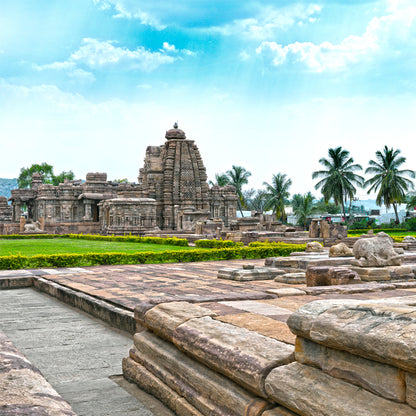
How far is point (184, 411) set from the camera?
125 inches

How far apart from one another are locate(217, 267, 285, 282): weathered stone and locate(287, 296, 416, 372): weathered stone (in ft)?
21.5

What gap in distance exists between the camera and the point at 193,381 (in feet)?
10.5

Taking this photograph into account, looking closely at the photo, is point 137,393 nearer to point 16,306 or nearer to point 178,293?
point 178,293

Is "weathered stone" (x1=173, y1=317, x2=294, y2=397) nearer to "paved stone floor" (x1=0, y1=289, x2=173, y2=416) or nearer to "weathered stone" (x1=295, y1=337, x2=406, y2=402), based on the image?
"weathered stone" (x1=295, y1=337, x2=406, y2=402)

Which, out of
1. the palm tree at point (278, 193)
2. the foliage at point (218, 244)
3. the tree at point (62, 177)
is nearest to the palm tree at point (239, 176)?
the palm tree at point (278, 193)

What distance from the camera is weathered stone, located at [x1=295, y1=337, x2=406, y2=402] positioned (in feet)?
6.83

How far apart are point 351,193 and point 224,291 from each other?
42732 millimetres

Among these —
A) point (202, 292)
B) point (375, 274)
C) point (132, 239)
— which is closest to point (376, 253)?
point (375, 274)

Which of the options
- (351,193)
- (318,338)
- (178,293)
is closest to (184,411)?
(318,338)

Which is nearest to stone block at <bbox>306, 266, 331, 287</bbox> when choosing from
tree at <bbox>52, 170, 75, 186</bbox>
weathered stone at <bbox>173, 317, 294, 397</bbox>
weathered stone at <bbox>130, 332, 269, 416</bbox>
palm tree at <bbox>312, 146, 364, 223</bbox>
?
weathered stone at <bbox>130, 332, 269, 416</bbox>

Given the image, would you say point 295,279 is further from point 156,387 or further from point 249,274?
point 156,387

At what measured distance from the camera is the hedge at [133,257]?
12.4 m

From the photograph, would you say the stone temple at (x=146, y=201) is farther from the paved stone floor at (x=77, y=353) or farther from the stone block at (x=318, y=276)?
the paved stone floor at (x=77, y=353)

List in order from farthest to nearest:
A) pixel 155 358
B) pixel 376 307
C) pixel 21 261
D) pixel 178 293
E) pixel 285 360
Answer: pixel 21 261 → pixel 178 293 → pixel 155 358 → pixel 285 360 → pixel 376 307
